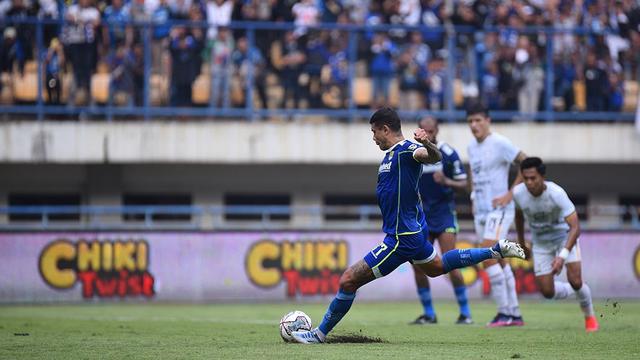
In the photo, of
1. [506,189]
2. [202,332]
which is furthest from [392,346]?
[506,189]

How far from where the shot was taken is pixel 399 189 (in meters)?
10.2

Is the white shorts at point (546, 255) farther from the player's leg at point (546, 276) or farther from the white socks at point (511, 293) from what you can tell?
the white socks at point (511, 293)

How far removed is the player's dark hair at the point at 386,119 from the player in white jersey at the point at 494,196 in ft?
12.8

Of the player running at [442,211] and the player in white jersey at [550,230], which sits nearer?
the player in white jersey at [550,230]

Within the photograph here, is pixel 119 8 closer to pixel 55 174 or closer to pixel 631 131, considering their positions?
pixel 55 174

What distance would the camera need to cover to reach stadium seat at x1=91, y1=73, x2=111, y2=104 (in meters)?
22.3

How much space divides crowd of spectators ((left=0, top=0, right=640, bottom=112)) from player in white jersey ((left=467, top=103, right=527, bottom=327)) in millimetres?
8334

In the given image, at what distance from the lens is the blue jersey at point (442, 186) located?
14188 mm

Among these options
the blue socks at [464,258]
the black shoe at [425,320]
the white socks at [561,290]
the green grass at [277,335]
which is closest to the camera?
the green grass at [277,335]

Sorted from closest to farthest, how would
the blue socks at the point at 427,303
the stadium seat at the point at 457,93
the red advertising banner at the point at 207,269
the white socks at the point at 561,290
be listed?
the white socks at the point at 561,290 < the blue socks at the point at 427,303 < the red advertising banner at the point at 207,269 < the stadium seat at the point at 457,93

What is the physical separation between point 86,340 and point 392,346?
120 inches

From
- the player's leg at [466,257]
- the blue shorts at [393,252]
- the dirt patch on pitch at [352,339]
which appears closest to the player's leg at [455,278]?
the dirt patch on pitch at [352,339]

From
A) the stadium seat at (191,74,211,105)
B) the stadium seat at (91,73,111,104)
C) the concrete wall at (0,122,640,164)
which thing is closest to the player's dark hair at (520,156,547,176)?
the concrete wall at (0,122,640,164)

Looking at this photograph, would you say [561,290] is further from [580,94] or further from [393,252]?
[580,94]
